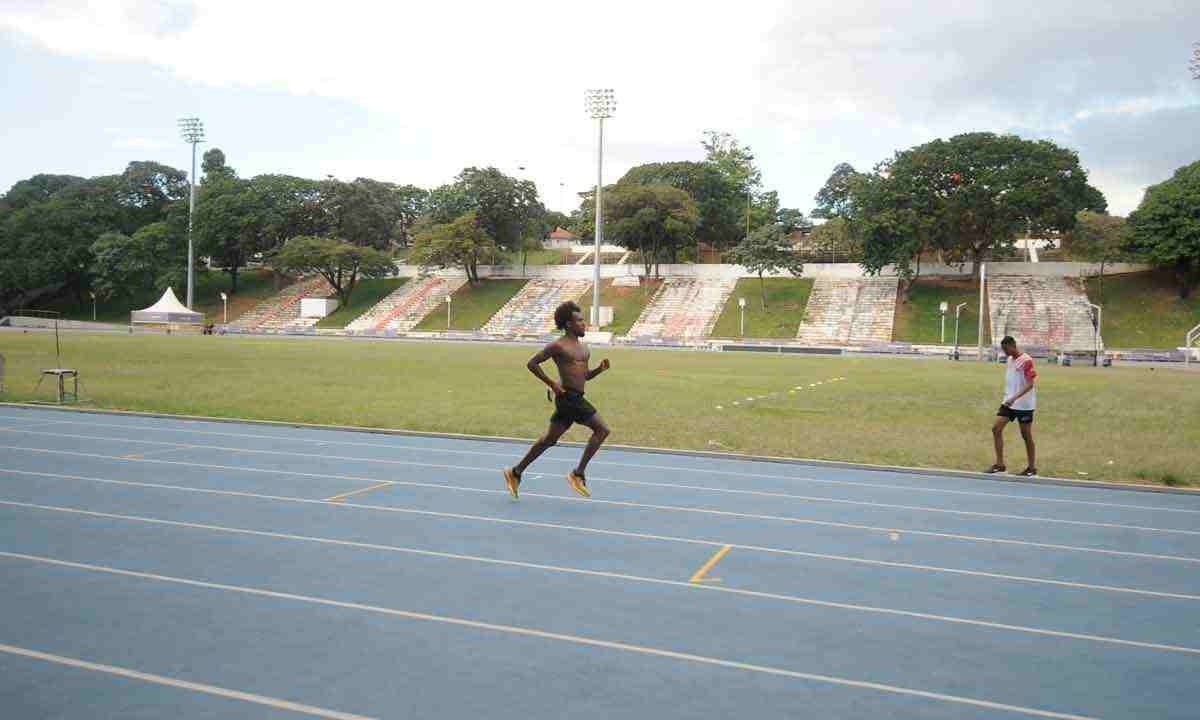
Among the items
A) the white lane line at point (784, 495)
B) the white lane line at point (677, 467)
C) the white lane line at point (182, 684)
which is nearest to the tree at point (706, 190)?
the white lane line at point (677, 467)

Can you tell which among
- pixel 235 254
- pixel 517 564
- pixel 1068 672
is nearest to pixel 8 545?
pixel 517 564

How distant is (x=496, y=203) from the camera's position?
248 ft

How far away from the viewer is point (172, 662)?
4.66 metres

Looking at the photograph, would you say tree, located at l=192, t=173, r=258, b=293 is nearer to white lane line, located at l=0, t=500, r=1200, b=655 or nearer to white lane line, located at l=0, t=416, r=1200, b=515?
white lane line, located at l=0, t=416, r=1200, b=515

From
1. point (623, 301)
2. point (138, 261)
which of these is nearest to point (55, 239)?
point (138, 261)

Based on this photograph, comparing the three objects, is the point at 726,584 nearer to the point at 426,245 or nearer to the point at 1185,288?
the point at 1185,288

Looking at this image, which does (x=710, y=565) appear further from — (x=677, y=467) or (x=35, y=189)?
(x=35, y=189)

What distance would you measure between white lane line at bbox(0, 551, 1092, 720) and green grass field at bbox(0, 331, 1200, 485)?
7919 mm

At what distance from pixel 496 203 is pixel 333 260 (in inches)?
561

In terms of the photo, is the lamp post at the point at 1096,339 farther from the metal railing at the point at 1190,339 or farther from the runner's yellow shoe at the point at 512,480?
the runner's yellow shoe at the point at 512,480

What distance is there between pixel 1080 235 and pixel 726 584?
6262cm

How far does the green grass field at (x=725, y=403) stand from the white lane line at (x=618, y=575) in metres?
6.55

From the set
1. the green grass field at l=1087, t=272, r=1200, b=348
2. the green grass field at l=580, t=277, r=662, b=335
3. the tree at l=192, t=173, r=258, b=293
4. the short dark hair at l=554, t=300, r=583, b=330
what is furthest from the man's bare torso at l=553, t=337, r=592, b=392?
the tree at l=192, t=173, r=258, b=293

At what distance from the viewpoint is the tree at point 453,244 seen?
229 feet
